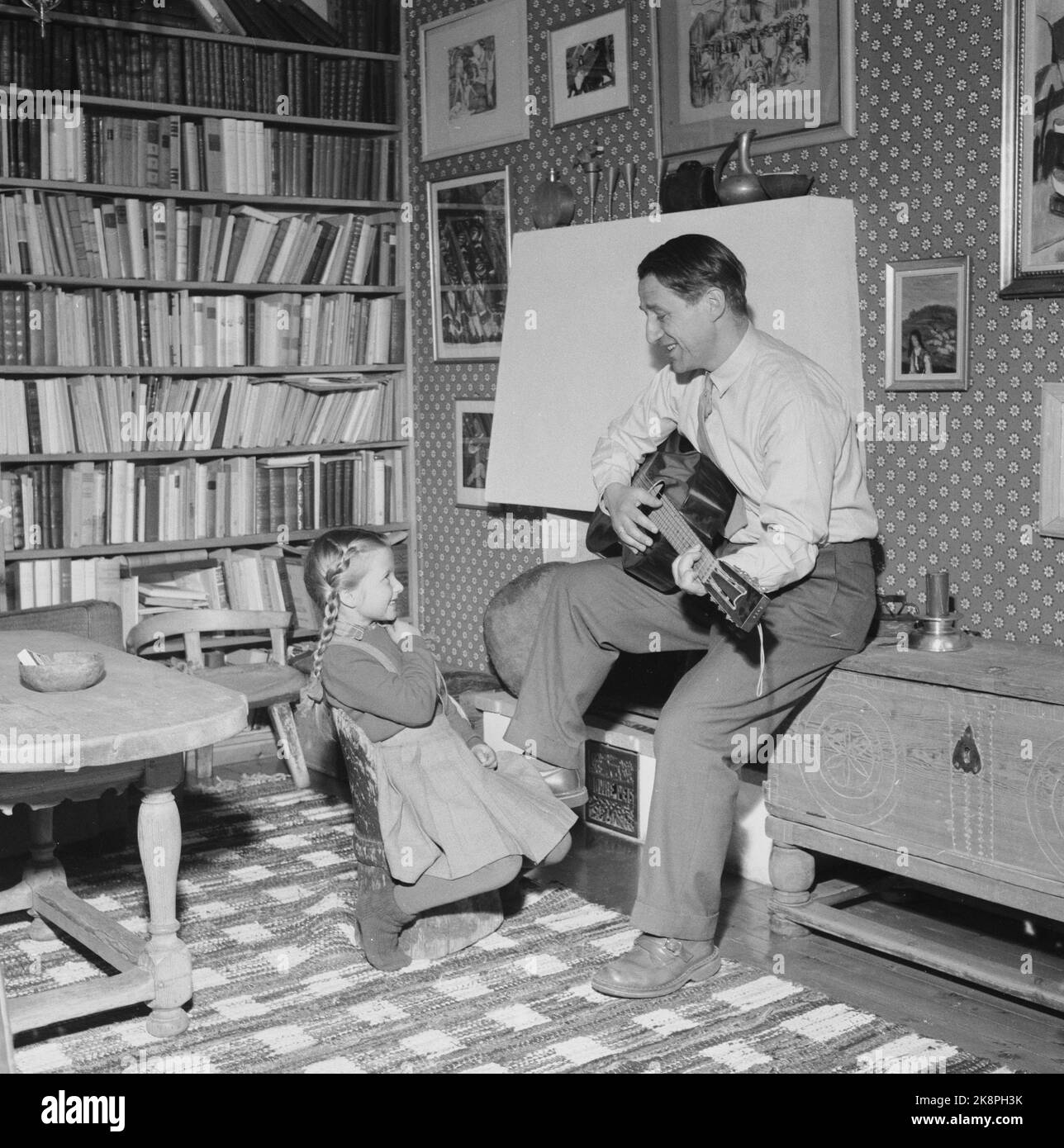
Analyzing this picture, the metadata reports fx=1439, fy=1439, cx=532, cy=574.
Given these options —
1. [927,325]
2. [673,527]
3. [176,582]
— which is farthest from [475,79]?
[673,527]

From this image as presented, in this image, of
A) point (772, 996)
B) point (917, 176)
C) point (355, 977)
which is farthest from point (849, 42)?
point (355, 977)

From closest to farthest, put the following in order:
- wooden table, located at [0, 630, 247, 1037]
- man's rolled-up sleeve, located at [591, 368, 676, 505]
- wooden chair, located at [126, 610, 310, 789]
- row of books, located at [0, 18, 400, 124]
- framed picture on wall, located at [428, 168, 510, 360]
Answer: wooden table, located at [0, 630, 247, 1037] → man's rolled-up sleeve, located at [591, 368, 676, 505] → wooden chair, located at [126, 610, 310, 789] → row of books, located at [0, 18, 400, 124] → framed picture on wall, located at [428, 168, 510, 360]

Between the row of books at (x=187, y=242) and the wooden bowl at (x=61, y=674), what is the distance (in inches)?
85.7

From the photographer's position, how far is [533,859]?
3.14 m

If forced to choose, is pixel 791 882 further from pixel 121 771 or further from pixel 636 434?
pixel 121 771

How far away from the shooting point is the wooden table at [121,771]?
2443mm

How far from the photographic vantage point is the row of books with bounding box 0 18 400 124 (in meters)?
4.55

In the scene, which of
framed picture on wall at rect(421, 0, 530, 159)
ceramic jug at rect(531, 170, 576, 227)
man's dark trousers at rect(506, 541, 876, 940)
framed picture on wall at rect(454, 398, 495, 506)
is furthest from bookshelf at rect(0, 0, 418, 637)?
man's dark trousers at rect(506, 541, 876, 940)

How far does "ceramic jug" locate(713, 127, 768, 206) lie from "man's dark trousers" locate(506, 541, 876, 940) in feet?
3.53

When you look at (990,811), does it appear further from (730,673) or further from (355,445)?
(355,445)

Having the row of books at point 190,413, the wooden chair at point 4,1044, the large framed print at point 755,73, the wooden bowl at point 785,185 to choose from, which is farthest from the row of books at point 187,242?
the wooden chair at point 4,1044

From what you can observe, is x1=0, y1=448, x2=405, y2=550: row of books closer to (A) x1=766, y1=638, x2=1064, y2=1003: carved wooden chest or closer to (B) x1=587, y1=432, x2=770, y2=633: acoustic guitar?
(B) x1=587, y1=432, x2=770, y2=633: acoustic guitar
